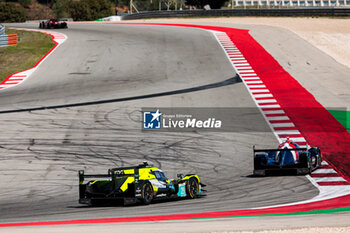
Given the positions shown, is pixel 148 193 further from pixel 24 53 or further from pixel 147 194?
pixel 24 53

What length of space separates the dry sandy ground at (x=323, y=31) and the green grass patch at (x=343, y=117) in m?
11.5

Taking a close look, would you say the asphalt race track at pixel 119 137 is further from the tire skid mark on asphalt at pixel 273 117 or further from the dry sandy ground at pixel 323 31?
the dry sandy ground at pixel 323 31

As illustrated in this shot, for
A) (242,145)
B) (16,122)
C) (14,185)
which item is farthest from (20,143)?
(242,145)

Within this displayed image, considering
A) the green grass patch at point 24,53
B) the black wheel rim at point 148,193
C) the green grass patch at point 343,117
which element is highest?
the green grass patch at point 24,53

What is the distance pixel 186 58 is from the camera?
121 ft

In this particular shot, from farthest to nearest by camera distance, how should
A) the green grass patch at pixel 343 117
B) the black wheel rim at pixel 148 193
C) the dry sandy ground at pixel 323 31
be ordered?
the dry sandy ground at pixel 323 31 → the green grass patch at pixel 343 117 → the black wheel rim at pixel 148 193

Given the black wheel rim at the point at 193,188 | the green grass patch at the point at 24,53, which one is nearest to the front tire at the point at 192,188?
the black wheel rim at the point at 193,188

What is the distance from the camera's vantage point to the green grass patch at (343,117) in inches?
943

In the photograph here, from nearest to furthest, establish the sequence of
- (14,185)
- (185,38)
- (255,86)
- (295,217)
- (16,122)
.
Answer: (295,217) < (14,185) < (16,122) < (255,86) < (185,38)

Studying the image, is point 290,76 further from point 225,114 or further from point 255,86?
point 225,114

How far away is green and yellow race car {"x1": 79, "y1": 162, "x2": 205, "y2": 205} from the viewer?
13250mm

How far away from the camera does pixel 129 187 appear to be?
13.2 metres

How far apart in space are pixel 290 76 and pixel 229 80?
3709 millimetres

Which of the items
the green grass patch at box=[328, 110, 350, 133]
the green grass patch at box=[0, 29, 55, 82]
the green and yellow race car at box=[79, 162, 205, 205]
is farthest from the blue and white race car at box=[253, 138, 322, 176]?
the green grass patch at box=[0, 29, 55, 82]
